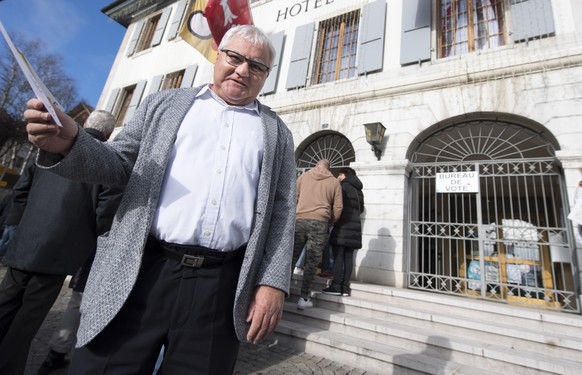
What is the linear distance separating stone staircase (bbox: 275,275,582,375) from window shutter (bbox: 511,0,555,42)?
16.4ft

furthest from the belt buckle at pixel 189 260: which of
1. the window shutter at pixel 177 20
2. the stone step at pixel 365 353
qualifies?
the window shutter at pixel 177 20

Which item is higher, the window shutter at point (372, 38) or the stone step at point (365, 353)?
the window shutter at point (372, 38)

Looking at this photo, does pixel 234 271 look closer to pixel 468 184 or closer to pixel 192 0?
pixel 468 184

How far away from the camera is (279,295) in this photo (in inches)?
44.3

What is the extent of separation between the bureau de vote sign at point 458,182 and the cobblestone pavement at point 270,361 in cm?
378

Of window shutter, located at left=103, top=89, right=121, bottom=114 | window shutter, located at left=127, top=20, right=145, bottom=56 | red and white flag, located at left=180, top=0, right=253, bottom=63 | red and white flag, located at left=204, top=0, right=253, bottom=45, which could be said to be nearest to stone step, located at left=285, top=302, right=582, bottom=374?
red and white flag, located at left=180, top=0, right=253, bottom=63

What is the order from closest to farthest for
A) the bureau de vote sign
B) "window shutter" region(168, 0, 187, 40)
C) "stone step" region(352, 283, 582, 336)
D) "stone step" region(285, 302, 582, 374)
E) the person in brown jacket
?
"stone step" region(285, 302, 582, 374)
"stone step" region(352, 283, 582, 336)
the person in brown jacket
the bureau de vote sign
"window shutter" region(168, 0, 187, 40)

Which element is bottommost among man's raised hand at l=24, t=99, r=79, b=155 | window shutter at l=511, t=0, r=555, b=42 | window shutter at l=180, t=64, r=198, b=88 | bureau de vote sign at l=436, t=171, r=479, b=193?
man's raised hand at l=24, t=99, r=79, b=155

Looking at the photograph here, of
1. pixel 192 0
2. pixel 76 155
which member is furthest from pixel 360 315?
pixel 192 0

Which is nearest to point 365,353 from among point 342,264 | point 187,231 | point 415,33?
point 342,264

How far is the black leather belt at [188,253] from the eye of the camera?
106 cm

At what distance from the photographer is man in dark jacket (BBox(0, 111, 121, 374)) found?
197 centimetres

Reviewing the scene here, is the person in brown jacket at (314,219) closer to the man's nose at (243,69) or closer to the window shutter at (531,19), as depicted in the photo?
the man's nose at (243,69)

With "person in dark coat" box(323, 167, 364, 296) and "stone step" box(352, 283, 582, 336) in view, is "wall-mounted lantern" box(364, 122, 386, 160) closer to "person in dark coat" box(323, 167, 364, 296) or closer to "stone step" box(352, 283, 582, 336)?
"person in dark coat" box(323, 167, 364, 296)
